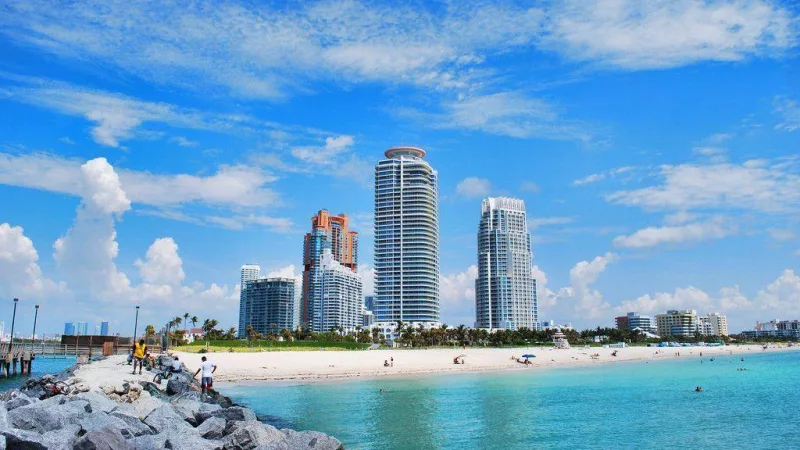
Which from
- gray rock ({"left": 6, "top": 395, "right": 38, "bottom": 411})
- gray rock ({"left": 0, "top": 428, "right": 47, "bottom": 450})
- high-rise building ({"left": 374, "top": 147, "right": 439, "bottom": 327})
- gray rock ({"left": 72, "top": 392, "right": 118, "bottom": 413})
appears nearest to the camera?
gray rock ({"left": 0, "top": 428, "right": 47, "bottom": 450})

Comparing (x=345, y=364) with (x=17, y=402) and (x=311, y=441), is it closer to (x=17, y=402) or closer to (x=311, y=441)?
(x=17, y=402)

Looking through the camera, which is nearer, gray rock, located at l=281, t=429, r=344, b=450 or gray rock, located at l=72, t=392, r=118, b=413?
gray rock, located at l=281, t=429, r=344, b=450

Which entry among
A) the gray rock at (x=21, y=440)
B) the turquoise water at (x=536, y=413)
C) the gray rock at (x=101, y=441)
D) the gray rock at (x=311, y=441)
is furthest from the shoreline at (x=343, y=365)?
the gray rock at (x=21, y=440)

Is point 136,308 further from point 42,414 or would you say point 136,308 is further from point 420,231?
point 420,231

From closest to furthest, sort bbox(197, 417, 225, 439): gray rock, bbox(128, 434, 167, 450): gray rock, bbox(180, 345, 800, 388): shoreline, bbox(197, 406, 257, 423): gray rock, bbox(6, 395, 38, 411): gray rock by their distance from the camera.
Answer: bbox(128, 434, 167, 450): gray rock, bbox(197, 417, 225, 439): gray rock, bbox(6, 395, 38, 411): gray rock, bbox(197, 406, 257, 423): gray rock, bbox(180, 345, 800, 388): shoreline

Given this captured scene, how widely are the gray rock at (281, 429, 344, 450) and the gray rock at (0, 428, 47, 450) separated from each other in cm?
678

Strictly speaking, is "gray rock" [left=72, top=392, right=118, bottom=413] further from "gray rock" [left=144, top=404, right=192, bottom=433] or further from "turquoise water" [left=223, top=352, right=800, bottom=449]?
"turquoise water" [left=223, top=352, right=800, bottom=449]

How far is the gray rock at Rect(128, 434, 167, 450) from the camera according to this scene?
14720 millimetres

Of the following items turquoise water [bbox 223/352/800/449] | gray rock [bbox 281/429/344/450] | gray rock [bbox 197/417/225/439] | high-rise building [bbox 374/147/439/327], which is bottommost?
turquoise water [bbox 223/352/800/449]

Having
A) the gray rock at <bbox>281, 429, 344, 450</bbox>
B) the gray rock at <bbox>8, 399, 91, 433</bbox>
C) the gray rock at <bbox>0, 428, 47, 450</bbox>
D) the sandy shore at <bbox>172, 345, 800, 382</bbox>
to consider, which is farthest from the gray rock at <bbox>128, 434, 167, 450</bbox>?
the sandy shore at <bbox>172, 345, 800, 382</bbox>

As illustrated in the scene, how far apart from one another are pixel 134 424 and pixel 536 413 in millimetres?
22953

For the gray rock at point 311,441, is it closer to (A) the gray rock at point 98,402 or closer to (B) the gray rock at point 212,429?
(B) the gray rock at point 212,429

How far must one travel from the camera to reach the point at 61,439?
45.6 ft

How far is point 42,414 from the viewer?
17.0 m
